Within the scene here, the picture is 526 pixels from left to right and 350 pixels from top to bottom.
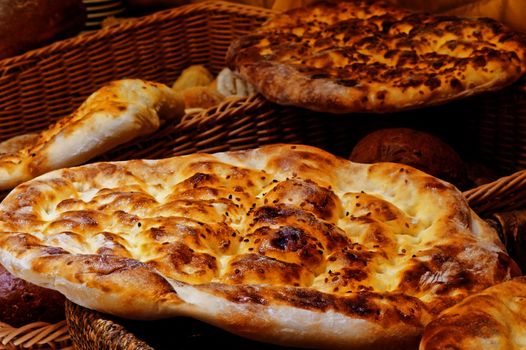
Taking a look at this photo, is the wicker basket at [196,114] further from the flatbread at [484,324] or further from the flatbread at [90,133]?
the flatbread at [484,324]

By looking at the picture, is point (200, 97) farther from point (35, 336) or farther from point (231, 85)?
point (35, 336)

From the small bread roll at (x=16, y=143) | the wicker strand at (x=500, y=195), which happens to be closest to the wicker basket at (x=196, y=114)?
the wicker strand at (x=500, y=195)

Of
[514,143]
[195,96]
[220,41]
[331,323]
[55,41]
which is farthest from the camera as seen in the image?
[220,41]

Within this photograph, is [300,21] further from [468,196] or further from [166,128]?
[468,196]

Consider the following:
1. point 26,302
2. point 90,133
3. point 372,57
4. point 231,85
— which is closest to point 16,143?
point 90,133

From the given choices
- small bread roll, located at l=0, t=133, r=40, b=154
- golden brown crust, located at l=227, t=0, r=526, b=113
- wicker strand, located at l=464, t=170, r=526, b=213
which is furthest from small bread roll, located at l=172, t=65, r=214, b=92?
wicker strand, located at l=464, t=170, r=526, b=213

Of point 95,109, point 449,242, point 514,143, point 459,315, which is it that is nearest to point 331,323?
point 459,315
